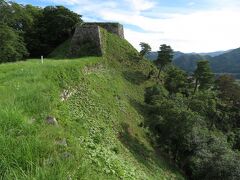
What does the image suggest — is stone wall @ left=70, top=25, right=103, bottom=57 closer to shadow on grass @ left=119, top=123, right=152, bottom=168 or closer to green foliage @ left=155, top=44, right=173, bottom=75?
green foliage @ left=155, top=44, right=173, bottom=75

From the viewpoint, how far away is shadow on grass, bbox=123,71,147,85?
38062 mm

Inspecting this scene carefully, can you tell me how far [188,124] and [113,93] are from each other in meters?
7.47

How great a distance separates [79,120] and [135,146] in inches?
436

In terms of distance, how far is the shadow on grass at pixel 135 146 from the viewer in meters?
21.8

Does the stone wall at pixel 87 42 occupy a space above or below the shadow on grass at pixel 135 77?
above

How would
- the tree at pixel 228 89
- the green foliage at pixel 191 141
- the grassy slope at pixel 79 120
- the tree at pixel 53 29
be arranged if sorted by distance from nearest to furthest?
the grassy slope at pixel 79 120 → the green foliage at pixel 191 141 → the tree at pixel 53 29 → the tree at pixel 228 89

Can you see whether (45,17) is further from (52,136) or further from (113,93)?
(52,136)

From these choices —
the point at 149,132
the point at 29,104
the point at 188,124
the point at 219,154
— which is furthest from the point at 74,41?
the point at 29,104

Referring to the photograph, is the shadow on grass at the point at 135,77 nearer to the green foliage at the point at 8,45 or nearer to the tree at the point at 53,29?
the tree at the point at 53,29

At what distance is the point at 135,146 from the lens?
2375 cm

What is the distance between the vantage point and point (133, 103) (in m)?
33.1

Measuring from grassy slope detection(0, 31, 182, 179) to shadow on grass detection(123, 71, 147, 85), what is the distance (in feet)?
0.57

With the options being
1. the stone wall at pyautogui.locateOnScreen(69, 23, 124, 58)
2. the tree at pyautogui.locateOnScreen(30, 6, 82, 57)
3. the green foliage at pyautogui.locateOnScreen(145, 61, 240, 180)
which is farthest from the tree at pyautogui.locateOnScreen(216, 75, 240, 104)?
the tree at pyautogui.locateOnScreen(30, 6, 82, 57)

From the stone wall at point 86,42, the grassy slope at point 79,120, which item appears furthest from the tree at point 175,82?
the stone wall at point 86,42
